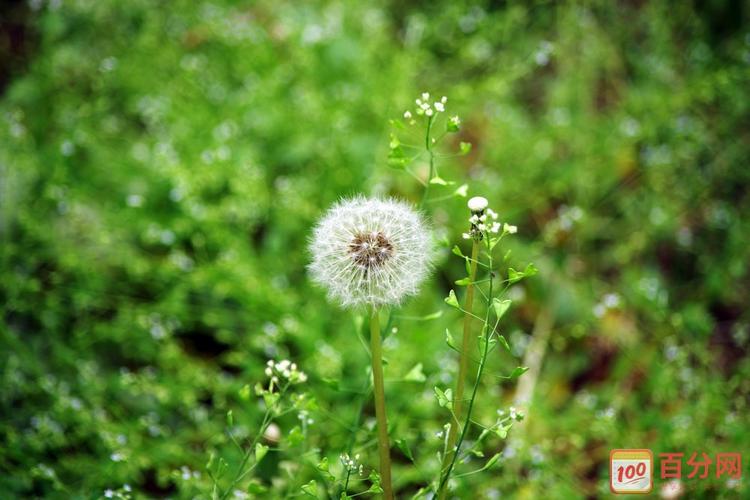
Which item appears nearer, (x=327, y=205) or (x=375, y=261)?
(x=375, y=261)

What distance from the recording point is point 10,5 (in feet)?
12.1

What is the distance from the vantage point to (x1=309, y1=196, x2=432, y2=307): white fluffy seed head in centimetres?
156

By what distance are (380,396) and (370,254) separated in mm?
349

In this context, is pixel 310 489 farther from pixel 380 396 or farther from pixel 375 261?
pixel 375 261

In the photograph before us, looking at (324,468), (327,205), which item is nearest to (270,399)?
(324,468)

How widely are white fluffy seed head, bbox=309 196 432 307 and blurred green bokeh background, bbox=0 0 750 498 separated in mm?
516

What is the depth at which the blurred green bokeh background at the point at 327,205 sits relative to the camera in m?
2.42

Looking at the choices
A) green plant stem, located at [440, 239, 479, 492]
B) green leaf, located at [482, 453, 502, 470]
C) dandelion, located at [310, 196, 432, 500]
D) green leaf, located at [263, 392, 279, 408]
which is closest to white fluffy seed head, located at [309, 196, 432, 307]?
dandelion, located at [310, 196, 432, 500]

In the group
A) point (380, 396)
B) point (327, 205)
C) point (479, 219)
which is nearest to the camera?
point (479, 219)

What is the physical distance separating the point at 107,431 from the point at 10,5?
2.80m

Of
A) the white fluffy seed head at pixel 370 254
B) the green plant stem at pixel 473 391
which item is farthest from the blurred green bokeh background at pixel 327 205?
the green plant stem at pixel 473 391

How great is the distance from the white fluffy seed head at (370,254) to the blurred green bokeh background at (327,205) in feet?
1.69

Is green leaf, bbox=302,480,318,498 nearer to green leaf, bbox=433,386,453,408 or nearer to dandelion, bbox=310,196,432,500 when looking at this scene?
dandelion, bbox=310,196,432,500

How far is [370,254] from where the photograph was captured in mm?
1581
